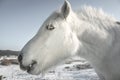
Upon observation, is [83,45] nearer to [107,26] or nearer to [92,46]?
[92,46]

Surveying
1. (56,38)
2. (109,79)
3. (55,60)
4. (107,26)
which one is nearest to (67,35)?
(56,38)

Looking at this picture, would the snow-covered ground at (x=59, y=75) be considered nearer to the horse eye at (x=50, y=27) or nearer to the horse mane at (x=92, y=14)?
the horse mane at (x=92, y=14)

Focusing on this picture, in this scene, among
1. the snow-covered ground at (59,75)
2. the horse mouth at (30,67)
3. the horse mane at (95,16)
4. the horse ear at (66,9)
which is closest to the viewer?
the horse mouth at (30,67)

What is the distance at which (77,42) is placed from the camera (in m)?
5.20

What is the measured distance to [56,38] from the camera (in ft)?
16.7

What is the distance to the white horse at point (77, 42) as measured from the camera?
4.99 meters

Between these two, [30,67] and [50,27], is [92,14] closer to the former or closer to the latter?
[50,27]

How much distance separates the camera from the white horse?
197 inches

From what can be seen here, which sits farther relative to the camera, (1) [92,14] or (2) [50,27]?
(1) [92,14]

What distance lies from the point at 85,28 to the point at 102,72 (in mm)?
975

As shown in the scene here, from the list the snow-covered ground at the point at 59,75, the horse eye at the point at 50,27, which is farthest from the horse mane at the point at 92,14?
the snow-covered ground at the point at 59,75

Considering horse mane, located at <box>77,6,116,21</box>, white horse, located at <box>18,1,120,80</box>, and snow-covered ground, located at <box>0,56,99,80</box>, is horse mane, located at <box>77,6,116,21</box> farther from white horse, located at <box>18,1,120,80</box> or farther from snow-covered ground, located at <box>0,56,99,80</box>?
snow-covered ground, located at <box>0,56,99,80</box>

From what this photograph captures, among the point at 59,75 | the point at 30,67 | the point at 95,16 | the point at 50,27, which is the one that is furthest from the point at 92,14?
the point at 59,75

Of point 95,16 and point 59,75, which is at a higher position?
point 95,16
